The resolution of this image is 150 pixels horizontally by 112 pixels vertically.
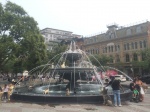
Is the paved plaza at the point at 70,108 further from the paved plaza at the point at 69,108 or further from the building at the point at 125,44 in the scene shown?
the building at the point at 125,44

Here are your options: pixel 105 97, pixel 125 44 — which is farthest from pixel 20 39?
pixel 125 44

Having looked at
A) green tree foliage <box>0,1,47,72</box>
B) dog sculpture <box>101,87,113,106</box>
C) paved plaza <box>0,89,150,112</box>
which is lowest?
paved plaza <box>0,89,150,112</box>

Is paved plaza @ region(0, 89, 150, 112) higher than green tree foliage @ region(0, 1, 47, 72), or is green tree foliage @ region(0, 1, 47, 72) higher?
green tree foliage @ region(0, 1, 47, 72)

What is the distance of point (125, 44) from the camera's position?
5238 cm

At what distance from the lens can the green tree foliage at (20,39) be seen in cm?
3228

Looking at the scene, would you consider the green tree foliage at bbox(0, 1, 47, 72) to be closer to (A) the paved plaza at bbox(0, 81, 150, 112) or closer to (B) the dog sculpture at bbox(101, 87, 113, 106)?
(A) the paved plaza at bbox(0, 81, 150, 112)

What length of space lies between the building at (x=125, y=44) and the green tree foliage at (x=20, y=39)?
24283 millimetres

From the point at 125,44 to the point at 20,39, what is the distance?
96.3 ft

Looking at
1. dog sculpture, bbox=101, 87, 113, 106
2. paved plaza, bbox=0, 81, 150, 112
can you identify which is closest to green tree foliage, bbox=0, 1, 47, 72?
paved plaza, bbox=0, 81, 150, 112

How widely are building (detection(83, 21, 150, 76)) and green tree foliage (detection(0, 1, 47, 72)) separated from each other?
24283mm

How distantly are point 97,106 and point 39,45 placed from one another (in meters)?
26.3

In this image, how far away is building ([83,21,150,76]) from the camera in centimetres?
4781

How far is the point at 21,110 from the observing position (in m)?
9.57

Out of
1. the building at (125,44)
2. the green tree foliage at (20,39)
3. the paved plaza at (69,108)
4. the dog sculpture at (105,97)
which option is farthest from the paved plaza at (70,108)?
the building at (125,44)
